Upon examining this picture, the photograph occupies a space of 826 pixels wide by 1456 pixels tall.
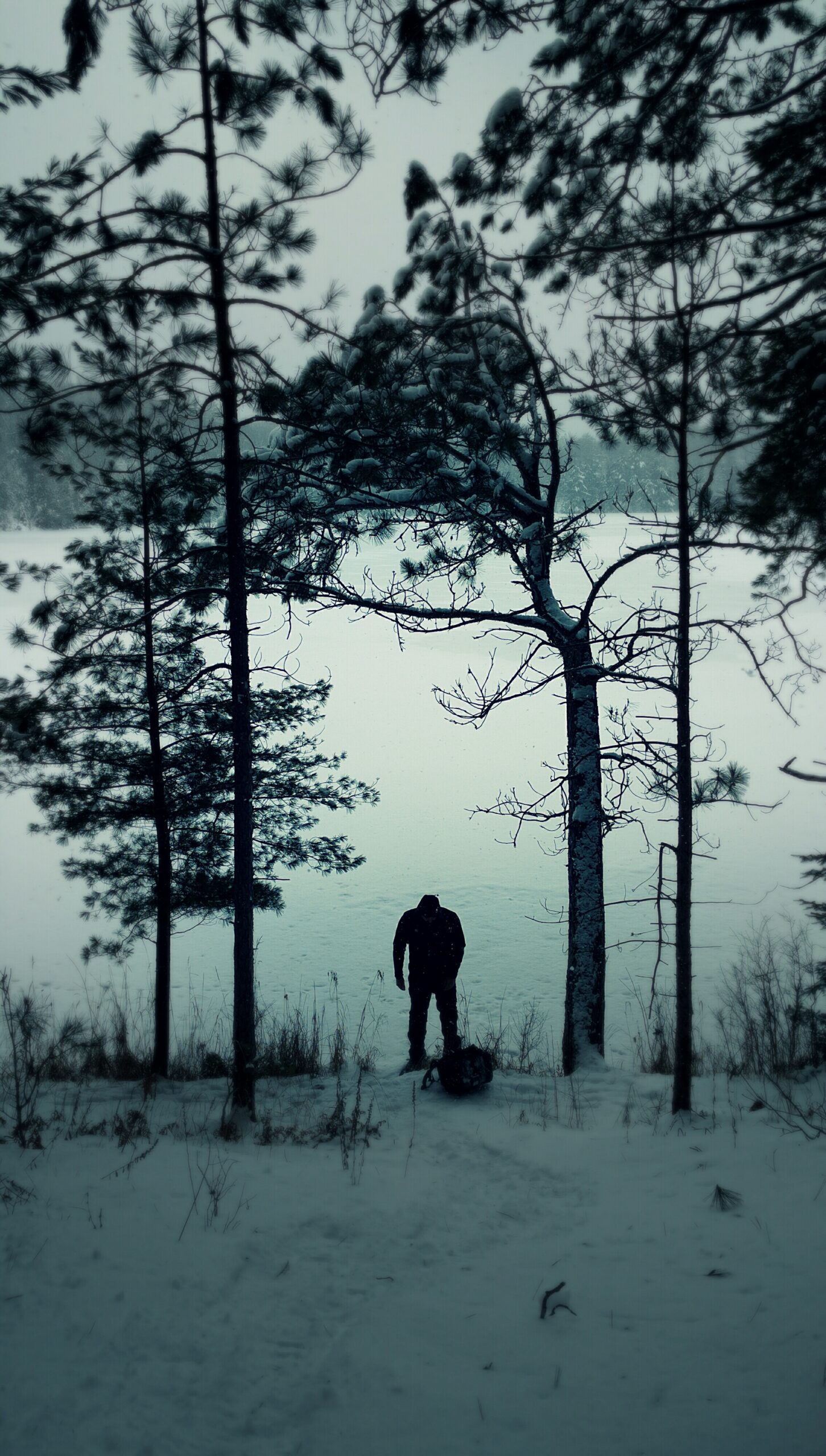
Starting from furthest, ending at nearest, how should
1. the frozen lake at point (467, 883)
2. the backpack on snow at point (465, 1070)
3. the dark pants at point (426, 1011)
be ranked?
1. the frozen lake at point (467, 883)
2. the dark pants at point (426, 1011)
3. the backpack on snow at point (465, 1070)

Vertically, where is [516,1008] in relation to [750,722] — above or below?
below

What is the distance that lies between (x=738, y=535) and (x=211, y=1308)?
692cm

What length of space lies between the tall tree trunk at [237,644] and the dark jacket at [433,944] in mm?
1731

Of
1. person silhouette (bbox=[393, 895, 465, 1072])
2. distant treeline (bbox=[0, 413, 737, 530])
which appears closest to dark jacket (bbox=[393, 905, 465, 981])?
person silhouette (bbox=[393, 895, 465, 1072])

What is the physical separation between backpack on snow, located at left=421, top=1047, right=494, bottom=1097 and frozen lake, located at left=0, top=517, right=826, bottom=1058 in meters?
1.97

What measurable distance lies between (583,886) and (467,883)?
7724 mm

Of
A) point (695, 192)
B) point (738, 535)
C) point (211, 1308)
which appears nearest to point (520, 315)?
point (695, 192)

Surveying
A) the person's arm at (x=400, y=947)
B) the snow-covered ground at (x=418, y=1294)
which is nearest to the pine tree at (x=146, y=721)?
the person's arm at (x=400, y=947)

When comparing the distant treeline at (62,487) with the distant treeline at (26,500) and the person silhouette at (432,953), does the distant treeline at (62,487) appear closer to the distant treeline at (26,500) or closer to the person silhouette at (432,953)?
the distant treeline at (26,500)

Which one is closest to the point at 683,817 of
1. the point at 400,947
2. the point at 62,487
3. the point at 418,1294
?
the point at 400,947

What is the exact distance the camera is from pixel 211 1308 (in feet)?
12.1

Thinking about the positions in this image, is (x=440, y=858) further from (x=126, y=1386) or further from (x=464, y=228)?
(x=126, y=1386)

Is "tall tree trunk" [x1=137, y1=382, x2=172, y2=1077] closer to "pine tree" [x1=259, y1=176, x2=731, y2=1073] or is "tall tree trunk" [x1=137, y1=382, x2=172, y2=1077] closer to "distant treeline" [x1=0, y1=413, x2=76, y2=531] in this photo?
"pine tree" [x1=259, y1=176, x2=731, y2=1073]

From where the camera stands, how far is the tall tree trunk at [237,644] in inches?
263
